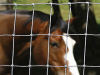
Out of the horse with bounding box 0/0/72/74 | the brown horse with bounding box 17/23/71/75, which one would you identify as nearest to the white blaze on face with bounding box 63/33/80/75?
the brown horse with bounding box 17/23/71/75

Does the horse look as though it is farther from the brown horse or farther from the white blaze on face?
the white blaze on face

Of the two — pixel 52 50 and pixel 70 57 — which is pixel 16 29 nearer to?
pixel 52 50

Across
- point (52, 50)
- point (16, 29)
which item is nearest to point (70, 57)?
point (52, 50)

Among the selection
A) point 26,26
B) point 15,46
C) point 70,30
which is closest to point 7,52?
point 15,46

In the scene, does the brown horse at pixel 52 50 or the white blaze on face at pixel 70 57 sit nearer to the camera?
the white blaze on face at pixel 70 57

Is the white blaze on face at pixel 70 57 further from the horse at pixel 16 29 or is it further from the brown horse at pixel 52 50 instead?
the horse at pixel 16 29

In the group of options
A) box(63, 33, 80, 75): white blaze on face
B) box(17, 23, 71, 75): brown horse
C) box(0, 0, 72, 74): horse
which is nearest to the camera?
box(63, 33, 80, 75): white blaze on face

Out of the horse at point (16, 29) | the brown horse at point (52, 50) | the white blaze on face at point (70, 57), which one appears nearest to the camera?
the white blaze on face at point (70, 57)

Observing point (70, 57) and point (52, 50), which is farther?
point (52, 50)

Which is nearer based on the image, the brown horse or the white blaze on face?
the white blaze on face

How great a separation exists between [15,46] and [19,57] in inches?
5.0

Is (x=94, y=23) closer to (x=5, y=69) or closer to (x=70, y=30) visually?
(x=70, y=30)

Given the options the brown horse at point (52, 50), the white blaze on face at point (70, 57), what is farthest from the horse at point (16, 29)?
the white blaze on face at point (70, 57)

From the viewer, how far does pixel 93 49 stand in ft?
12.4
